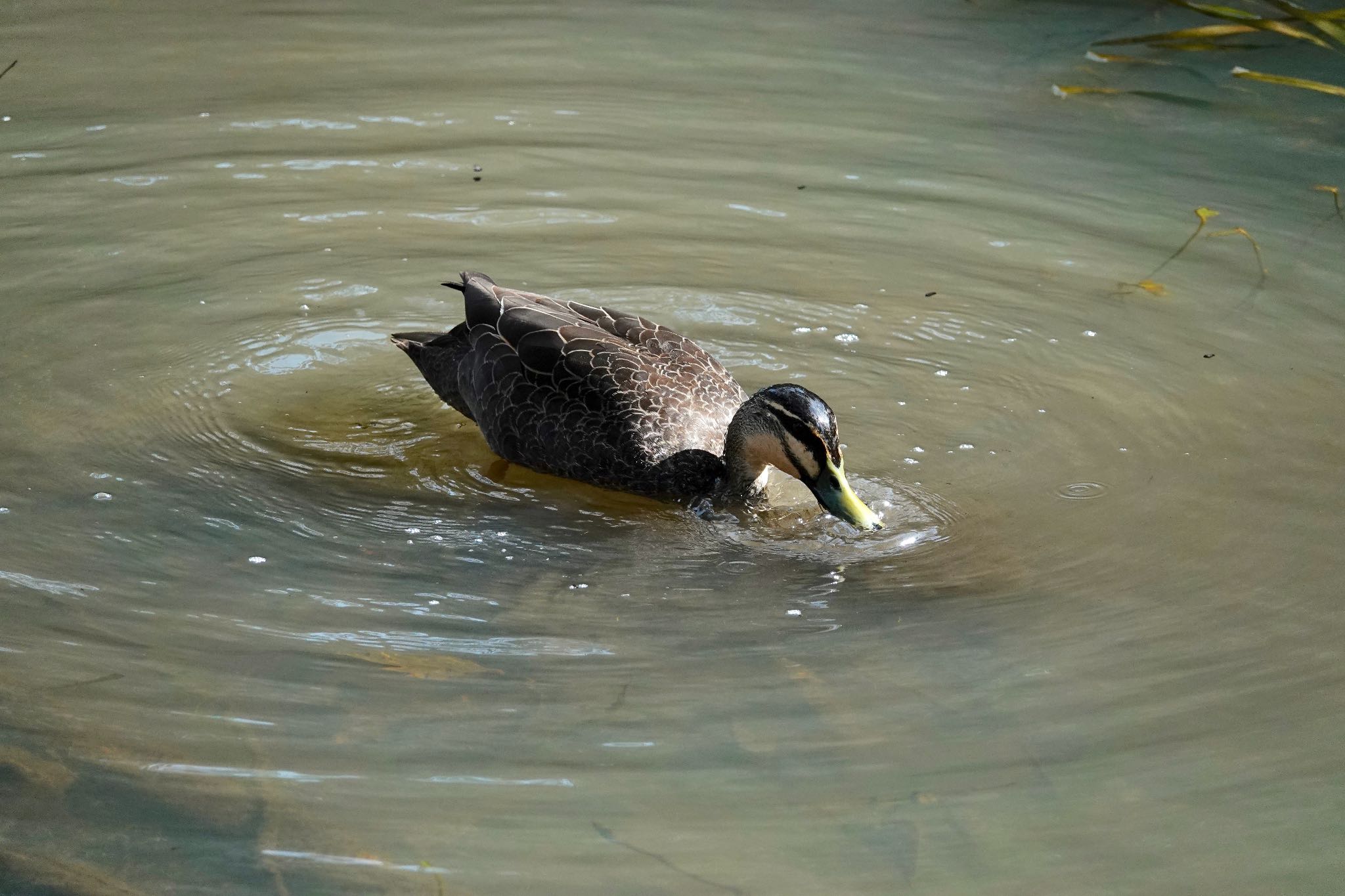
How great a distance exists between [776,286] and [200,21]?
6.06 metres

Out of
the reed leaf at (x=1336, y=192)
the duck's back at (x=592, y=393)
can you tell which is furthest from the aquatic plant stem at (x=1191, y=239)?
the duck's back at (x=592, y=393)

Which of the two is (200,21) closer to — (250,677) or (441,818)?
(250,677)

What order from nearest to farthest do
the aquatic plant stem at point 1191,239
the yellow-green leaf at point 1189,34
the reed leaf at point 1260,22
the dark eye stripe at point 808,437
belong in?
the dark eye stripe at point 808,437, the aquatic plant stem at point 1191,239, the reed leaf at point 1260,22, the yellow-green leaf at point 1189,34

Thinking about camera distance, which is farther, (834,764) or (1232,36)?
(1232,36)

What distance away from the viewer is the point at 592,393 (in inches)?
232

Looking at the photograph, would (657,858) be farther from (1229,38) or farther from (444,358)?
(1229,38)

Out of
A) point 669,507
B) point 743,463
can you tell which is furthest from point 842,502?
point 669,507

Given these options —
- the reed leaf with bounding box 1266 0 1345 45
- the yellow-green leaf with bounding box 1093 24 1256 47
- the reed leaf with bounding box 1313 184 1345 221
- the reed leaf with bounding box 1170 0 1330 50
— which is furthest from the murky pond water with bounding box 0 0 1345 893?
the reed leaf with bounding box 1266 0 1345 45

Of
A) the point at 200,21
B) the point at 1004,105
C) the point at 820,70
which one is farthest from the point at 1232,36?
the point at 200,21

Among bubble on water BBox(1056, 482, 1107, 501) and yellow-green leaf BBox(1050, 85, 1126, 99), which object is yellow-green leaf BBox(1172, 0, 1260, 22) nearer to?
yellow-green leaf BBox(1050, 85, 1126, 99)

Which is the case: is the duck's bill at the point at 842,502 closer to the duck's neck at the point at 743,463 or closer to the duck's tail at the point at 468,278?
the duck's neck at the point at 743,463

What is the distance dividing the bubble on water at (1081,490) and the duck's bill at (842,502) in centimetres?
77

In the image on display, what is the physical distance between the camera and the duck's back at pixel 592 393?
19.1 ft

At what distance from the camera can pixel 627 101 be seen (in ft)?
32.5
